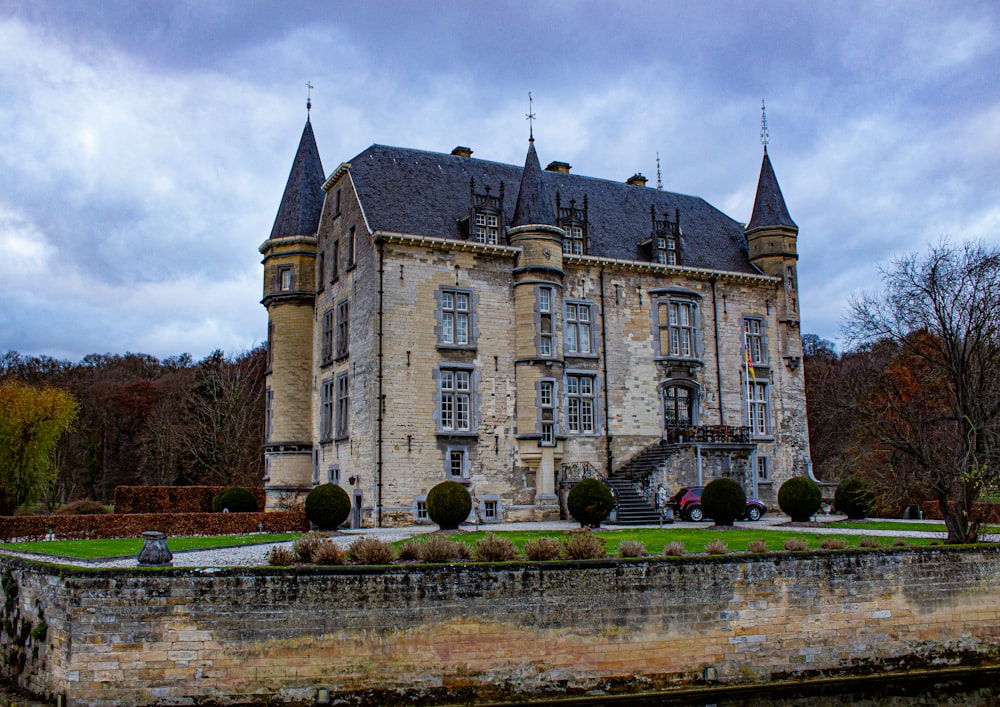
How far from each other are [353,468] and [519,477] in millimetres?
6028

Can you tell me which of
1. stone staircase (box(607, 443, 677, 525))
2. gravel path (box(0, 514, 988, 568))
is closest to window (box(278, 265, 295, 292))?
gravel path (box(0, 514, 988, 568))

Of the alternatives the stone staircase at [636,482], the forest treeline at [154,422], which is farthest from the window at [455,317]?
the forest treeline at [154,422]

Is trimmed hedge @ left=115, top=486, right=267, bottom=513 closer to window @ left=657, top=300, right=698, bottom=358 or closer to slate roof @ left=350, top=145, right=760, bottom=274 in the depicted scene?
slate roof @ left=350, top=145, right=760, bottom=274

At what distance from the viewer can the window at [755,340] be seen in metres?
38.5

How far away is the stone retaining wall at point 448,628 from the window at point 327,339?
18.0m

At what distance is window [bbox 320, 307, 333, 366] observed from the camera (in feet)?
115

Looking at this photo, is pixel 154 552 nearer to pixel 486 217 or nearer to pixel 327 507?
pixel 327 507

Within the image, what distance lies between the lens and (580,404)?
34.6 metres

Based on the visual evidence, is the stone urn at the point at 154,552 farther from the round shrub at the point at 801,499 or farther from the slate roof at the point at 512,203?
the round shrub at the point at 801,499

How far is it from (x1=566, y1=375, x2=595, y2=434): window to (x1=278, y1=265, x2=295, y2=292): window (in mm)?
12442

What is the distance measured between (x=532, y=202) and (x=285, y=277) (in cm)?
1132

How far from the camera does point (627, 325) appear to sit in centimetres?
3581

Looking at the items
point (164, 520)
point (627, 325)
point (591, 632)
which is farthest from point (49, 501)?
point (591, 632)

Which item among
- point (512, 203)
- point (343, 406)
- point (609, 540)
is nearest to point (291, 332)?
point (343, 406)
